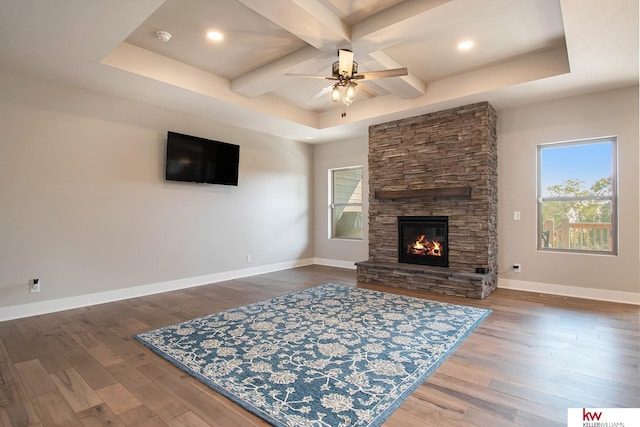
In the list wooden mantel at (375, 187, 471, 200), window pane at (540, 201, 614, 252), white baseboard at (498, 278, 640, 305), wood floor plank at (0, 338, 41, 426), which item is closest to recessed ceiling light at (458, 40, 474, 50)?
wooden mantel at (375, 187, 471, 200)

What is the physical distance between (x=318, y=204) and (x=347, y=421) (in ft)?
19.0

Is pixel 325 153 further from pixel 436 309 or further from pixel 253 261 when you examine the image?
pixel 436 309

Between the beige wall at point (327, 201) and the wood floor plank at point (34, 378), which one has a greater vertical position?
the beige wall at point (327, 201)

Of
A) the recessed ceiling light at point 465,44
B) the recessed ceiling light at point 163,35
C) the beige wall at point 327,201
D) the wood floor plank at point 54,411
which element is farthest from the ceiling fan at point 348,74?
the beige wall at point 327,201

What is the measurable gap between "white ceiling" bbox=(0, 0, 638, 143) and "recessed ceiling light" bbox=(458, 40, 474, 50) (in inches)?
3.3

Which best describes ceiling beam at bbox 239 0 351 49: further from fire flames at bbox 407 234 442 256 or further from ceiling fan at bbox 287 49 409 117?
fire flames at bbox 407 234 442 256

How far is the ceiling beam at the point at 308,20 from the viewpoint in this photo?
2623mm

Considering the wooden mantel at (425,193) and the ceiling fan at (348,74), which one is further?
the wooden mantel at (425,193)

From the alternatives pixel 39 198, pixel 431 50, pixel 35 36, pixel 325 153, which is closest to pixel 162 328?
pixel 39 198

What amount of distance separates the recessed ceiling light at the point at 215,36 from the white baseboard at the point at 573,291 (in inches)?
198

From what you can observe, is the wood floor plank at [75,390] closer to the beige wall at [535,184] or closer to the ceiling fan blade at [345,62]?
the ceiling fan blade at [345,62]

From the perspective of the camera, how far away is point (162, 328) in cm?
320

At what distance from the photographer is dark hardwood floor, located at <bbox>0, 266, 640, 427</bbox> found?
1.84 m

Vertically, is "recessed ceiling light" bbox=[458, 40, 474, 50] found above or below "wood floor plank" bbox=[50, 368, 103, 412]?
above
